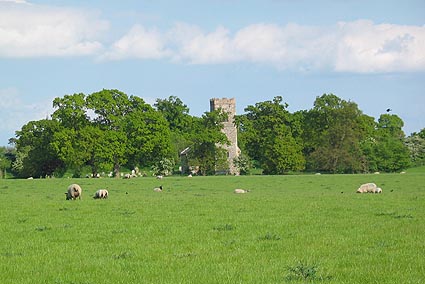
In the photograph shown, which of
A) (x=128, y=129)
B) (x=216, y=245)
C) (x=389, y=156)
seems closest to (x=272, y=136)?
(x=389, y=156)

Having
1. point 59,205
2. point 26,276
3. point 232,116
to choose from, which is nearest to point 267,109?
point 232,116

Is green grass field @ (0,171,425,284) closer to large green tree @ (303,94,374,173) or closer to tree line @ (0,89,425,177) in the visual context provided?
tree line @ (0,89,425,177)

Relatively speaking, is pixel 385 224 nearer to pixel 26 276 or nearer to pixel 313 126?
pixel 26 276

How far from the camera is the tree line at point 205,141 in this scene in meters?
86.9

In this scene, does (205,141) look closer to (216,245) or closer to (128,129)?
(128,129)

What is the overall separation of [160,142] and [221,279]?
79685mm

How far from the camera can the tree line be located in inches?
3420

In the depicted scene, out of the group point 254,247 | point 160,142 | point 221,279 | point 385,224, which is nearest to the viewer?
point 221,279

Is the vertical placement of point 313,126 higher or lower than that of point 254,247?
higher

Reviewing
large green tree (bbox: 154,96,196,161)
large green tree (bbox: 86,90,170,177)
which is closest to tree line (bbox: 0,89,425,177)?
large green tree (bbox: 86,90,170,177)

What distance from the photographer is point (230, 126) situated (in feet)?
359

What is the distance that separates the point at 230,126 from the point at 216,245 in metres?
95.6

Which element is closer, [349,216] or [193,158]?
[349,216]

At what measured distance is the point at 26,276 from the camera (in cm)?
1078
